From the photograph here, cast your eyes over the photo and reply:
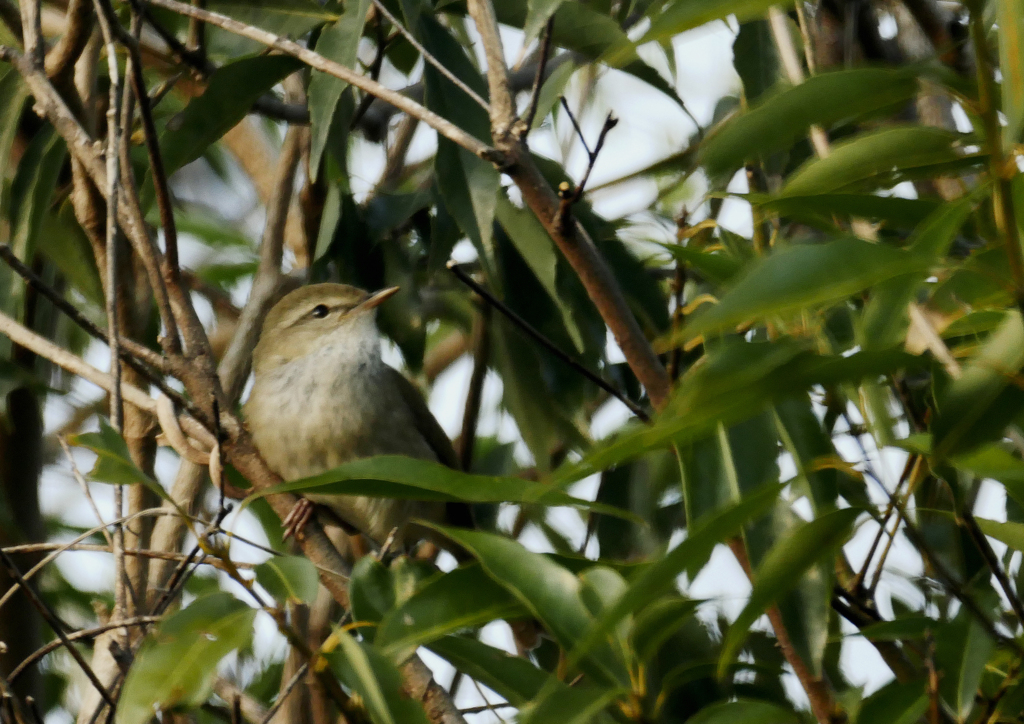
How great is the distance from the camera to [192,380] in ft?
8.20

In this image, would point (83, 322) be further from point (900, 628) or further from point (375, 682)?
point (900, 628)

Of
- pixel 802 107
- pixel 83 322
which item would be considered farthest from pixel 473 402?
pixel 802 107

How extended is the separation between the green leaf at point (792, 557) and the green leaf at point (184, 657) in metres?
0.62

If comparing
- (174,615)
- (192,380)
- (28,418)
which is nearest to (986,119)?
(174,615)

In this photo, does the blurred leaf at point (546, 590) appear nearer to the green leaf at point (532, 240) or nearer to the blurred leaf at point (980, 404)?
the blurred leaf at point (980, 404)

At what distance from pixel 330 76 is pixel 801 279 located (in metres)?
1.66

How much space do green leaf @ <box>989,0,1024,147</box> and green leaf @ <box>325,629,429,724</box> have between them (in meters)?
0.91

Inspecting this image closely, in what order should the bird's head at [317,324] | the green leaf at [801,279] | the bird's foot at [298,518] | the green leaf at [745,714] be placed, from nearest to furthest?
the green leaf at [801,279]
the green leaf at [745,714]
the bird's foot at [298,518]
the bird's head at [317,324]

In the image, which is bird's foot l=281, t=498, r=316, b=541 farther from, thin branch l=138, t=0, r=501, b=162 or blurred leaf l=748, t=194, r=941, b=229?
blurred leaf l=748, t=194, r=941, b=229

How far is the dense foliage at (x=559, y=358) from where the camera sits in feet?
4.43

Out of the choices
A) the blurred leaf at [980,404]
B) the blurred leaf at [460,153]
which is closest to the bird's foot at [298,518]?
the blurred leaf at [460,153]

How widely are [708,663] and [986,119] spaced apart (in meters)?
0.96

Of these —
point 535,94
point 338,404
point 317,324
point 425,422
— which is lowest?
point 425,422

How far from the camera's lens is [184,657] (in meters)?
1.46
